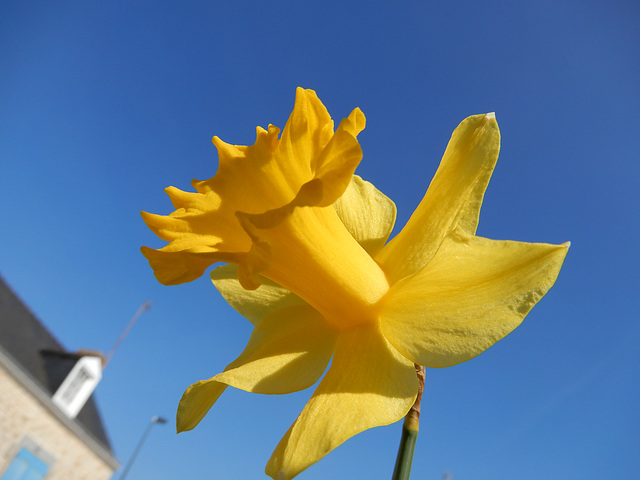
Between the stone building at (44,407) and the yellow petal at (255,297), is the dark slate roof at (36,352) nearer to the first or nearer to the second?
the stone building at (44,407)

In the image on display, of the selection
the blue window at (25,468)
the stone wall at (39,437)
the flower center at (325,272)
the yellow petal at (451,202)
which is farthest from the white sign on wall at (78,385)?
the yellow petal at (451,202)

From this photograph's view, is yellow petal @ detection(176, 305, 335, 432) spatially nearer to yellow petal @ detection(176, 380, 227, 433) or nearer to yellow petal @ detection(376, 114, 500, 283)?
yellow petal @ detection(176, 380, 227, 433)

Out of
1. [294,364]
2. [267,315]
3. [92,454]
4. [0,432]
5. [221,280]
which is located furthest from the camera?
[92,454]

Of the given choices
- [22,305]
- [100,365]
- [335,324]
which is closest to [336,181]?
[335,324]

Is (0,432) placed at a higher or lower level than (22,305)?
lower

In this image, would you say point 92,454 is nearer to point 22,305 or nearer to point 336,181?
point 22,305

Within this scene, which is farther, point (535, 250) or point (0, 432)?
point (0, 432)

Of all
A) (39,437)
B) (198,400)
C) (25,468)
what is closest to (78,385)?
(39,437)
